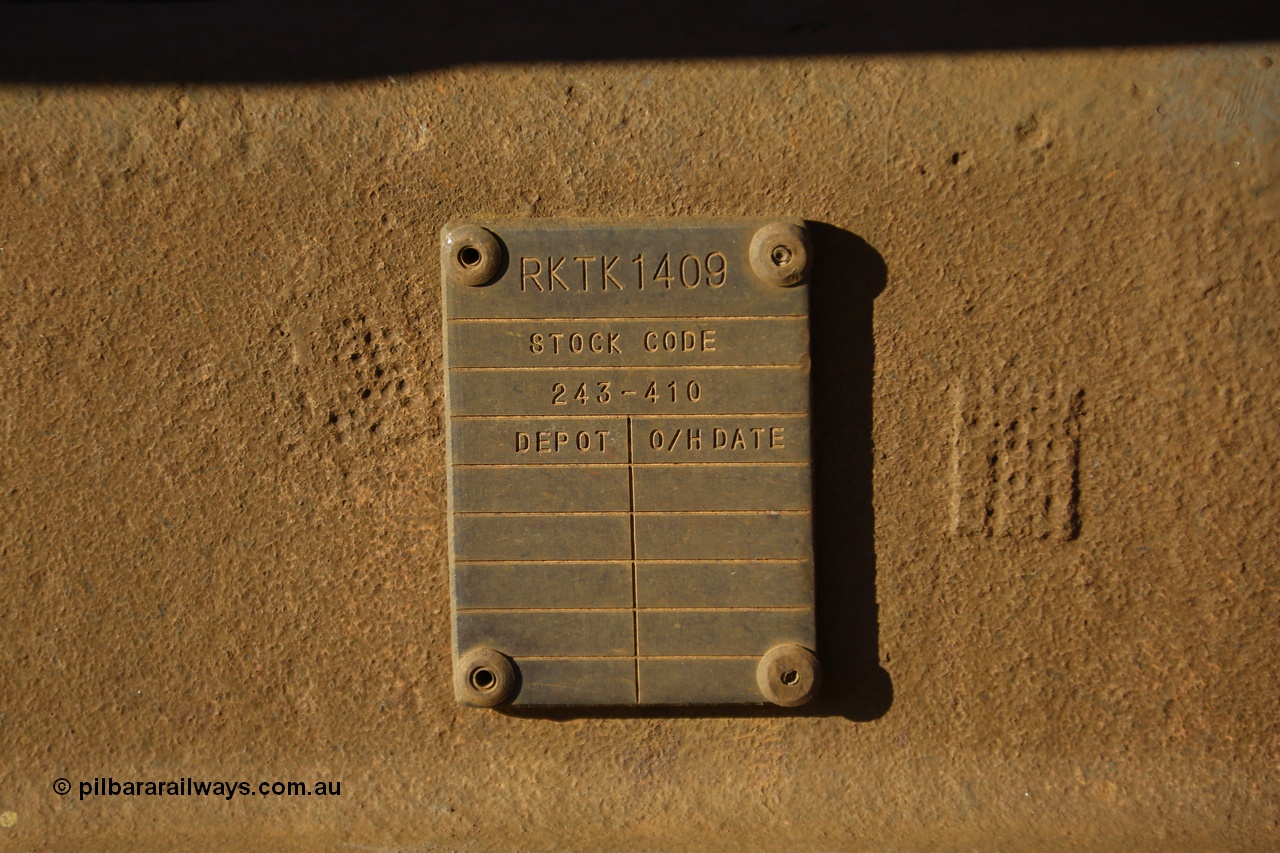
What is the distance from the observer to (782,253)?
5.20ft

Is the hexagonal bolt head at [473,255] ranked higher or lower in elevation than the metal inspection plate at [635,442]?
higher

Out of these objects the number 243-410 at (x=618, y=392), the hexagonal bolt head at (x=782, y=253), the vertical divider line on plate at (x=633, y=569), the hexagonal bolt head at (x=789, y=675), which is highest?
the hexagonal bolt head at (x=782, y=253)

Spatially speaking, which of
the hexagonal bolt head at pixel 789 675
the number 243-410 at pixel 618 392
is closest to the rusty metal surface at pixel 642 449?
the hexagonal bolt head at pixel 789 675

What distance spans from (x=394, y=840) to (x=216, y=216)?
1.28 metres

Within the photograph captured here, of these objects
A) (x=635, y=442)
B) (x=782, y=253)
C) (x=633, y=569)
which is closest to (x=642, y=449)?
(x=635, y=442)

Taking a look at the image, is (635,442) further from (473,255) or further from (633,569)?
(473,255)

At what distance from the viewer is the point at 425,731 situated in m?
1.68

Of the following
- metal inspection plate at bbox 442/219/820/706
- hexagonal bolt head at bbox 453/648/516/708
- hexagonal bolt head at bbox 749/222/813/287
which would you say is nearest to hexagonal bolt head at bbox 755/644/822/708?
metal inspection plate at bbox 442/219/820/706

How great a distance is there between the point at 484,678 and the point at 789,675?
1.93 feet

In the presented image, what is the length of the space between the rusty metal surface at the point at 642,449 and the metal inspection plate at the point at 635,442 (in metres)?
0.07

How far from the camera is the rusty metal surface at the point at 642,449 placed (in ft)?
5.32

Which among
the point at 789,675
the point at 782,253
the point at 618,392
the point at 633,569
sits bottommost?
the point at 789,675

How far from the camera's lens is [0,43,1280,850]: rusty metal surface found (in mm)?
1622

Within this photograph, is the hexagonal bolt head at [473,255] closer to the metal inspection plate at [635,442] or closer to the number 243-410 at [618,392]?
the metal inspection plate at [635,442]
